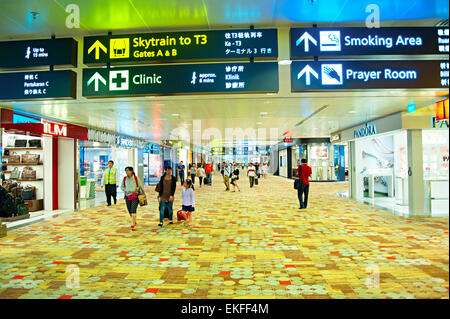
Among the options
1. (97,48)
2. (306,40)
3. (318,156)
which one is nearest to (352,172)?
(306,40)

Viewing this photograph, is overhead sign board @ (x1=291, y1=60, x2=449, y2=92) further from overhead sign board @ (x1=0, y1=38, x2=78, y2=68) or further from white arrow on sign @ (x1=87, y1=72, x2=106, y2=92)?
overhead sign board @ (x1=0, y1=38, x2=78, y2=68)

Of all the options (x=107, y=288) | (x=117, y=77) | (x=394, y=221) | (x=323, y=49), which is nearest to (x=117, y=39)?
(x=117, y=77)

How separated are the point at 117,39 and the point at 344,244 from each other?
5682mm

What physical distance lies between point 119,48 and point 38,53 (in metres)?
1.50

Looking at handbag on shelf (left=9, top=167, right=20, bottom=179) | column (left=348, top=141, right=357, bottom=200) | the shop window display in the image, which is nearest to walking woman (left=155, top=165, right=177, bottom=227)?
the shop window display

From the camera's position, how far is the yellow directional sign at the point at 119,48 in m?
5.01

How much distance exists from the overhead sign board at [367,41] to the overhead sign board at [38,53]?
390 centimetres

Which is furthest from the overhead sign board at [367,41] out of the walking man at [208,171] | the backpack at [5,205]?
the walking man at [208,171]

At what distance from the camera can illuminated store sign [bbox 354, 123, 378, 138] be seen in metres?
10.8

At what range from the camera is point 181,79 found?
16.5ft

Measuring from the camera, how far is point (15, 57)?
17.0ft

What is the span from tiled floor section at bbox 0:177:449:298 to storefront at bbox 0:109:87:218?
252cm

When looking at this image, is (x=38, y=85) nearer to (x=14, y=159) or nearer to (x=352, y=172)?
(x=14, y=159)
